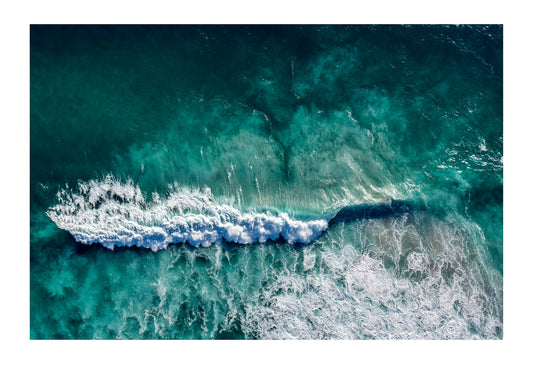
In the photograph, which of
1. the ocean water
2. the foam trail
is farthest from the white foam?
the foam trail

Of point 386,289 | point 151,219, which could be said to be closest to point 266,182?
point 151,219

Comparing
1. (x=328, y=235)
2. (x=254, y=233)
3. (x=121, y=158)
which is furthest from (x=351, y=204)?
(x=121, y=158)

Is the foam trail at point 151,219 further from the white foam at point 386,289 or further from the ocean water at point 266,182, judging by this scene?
the white foam at point 386,289

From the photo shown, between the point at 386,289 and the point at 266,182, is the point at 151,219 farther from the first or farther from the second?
the point at 386,289

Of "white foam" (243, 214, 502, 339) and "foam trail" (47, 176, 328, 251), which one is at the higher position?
"foam trail" (47, 176, 328, 251)

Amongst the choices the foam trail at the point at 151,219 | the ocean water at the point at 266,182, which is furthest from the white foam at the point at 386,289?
the foam trail at the point at 151,219

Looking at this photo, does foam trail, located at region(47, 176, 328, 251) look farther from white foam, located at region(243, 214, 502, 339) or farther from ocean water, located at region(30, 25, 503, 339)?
white foam, located at region(243, 214, 502, 339)

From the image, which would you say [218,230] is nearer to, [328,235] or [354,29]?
[328,235]
